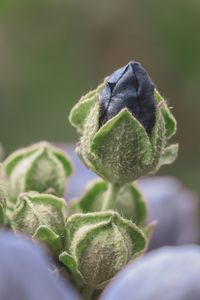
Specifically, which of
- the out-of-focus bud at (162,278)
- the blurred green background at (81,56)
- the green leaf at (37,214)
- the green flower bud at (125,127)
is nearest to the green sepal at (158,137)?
the green flower bud at (125,127)

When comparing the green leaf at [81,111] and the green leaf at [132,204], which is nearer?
the green leaf at [81,111]

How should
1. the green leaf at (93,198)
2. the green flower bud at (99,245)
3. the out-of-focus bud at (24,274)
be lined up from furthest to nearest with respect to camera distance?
the green leaf at (93,198) → the green flower bud at (99,245) → the out-of-focus bud at (24,274)

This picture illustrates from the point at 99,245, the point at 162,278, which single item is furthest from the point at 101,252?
the point at 162,278

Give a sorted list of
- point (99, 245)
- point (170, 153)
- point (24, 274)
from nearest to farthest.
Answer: point (24, 274)
point (99, 245)
point (170, 153)

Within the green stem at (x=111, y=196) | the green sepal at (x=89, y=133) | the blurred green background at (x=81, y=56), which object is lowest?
the blurred green background at (x=81, y=56)

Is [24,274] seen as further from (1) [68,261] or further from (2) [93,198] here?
(2) [93,198]

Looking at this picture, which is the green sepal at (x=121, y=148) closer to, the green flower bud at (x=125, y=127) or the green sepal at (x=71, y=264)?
the green flower bud at (x=125, y=127)

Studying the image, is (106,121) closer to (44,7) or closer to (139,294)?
(139,294)
